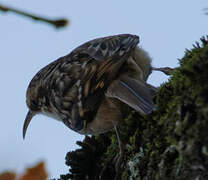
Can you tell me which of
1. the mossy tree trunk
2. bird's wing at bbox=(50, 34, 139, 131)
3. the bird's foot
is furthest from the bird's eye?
the bird's foot

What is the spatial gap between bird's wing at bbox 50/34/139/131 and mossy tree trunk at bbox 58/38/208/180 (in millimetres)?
181

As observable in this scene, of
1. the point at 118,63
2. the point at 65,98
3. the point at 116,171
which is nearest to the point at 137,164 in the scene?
the point at 116,171

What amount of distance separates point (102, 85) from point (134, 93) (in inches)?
9.2

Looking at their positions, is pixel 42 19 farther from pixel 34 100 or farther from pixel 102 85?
pixel 34 100

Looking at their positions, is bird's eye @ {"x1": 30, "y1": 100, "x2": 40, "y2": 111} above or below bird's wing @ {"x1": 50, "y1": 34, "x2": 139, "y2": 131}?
above

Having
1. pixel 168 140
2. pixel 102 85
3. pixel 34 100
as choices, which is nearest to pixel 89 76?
pixel 102 85

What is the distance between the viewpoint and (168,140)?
123cm

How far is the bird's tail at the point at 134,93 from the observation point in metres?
1.60

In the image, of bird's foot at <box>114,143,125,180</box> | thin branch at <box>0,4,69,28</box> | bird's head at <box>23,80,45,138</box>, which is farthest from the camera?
bird's head at <box>23,80,45,138</box>

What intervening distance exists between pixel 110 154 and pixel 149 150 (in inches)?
22.2

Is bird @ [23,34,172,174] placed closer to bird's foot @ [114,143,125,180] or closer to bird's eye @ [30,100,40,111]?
bird's foot @ [114,143,125,180]

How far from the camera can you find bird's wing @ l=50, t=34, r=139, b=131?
1.94 meters

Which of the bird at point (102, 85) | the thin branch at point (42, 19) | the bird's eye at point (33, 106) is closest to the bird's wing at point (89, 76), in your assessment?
the bird at point (102, 85)

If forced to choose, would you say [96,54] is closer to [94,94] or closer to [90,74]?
[90,74]
